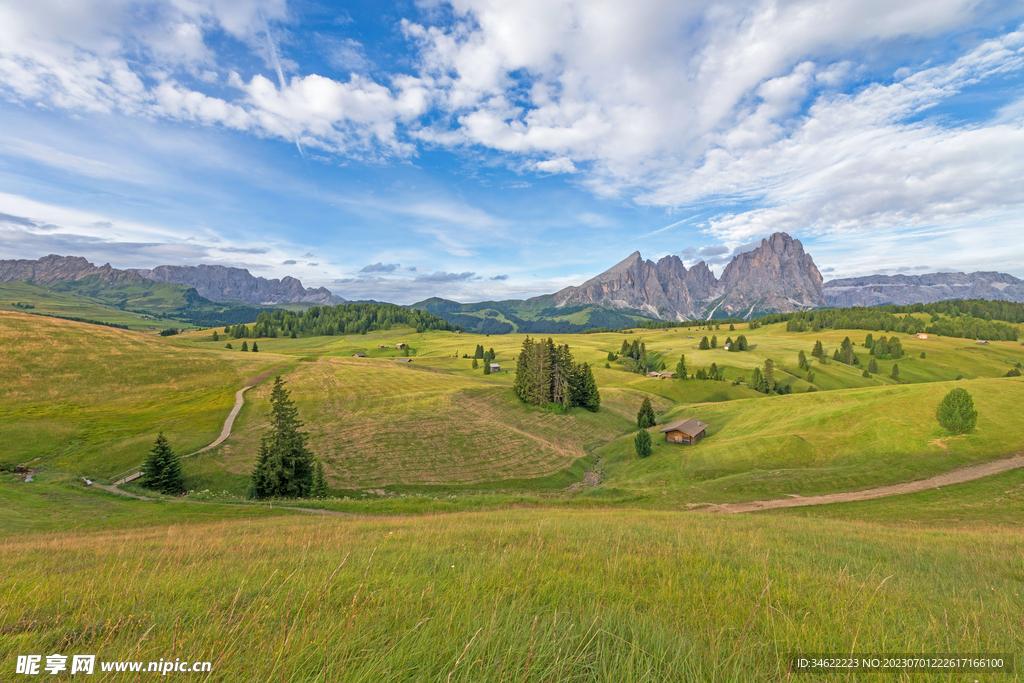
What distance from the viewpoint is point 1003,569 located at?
22.4 ft

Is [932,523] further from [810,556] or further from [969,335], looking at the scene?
[969,335]

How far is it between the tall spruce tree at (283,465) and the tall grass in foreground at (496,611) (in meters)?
25.5

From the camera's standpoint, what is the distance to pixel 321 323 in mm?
177125

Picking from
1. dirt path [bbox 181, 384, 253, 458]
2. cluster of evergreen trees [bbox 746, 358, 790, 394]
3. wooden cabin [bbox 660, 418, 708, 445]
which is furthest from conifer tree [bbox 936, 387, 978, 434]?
dirt path [bbox 181, 384, 253, 458]

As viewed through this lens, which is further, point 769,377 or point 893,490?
point 769,377

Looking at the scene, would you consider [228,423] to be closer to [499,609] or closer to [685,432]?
[499,609]

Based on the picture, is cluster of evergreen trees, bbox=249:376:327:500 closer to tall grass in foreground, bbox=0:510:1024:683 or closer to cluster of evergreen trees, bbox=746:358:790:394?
tall grass in foreground, bbox=0:510:1024:683

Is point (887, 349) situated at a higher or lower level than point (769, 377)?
higher

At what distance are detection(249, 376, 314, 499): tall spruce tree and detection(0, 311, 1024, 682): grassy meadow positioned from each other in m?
2.91

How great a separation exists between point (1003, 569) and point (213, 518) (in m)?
27.4

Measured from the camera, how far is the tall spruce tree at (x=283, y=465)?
28712 mm

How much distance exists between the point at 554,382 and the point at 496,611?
6791 centimetres

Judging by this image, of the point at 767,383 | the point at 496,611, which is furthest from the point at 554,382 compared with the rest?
the point at 496,611

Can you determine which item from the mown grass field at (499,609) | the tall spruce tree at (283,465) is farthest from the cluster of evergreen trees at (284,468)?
the mown grass field at (499,609)
